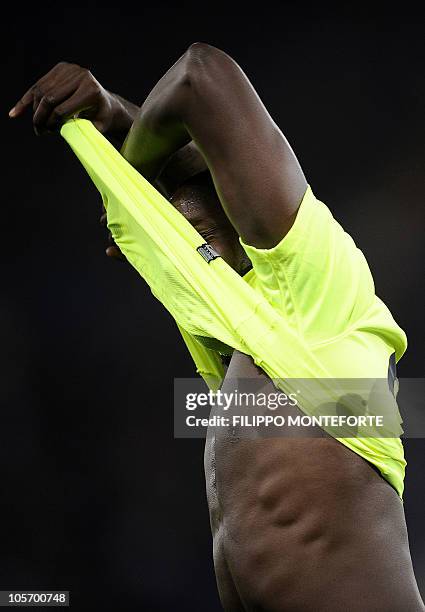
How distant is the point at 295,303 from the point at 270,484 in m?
0.15

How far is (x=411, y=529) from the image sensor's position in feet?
5.62

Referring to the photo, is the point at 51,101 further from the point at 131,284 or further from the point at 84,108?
the point at 131,284

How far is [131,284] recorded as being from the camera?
1.89 meters

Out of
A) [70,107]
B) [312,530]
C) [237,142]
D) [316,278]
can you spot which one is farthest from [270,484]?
[70,107]

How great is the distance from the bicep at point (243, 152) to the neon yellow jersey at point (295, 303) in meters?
0.02

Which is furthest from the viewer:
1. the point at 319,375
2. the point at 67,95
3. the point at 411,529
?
the point at 411,529

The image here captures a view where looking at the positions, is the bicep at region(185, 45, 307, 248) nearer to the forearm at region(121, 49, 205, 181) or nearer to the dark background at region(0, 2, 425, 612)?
the forearm at region(121, 49, 205, 181)

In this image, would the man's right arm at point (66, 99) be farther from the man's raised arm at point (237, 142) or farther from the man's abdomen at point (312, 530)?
the man's abdomen at point (312, 530)

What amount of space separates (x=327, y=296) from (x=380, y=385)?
88 millimetres

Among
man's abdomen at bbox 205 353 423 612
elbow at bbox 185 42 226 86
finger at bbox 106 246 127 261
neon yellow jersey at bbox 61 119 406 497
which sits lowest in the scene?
man's abdomen at bbox 205 353 423 612

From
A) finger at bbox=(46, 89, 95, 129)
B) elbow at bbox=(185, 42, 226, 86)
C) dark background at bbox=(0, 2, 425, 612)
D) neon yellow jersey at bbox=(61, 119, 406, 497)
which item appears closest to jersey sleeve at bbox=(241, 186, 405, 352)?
neon yellow jersey at bbox=(61, 119, 406, 497)

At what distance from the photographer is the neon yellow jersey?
616mm

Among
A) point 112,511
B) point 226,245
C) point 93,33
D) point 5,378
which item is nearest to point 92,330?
point 5,378

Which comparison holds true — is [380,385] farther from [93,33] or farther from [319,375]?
[93,33]
